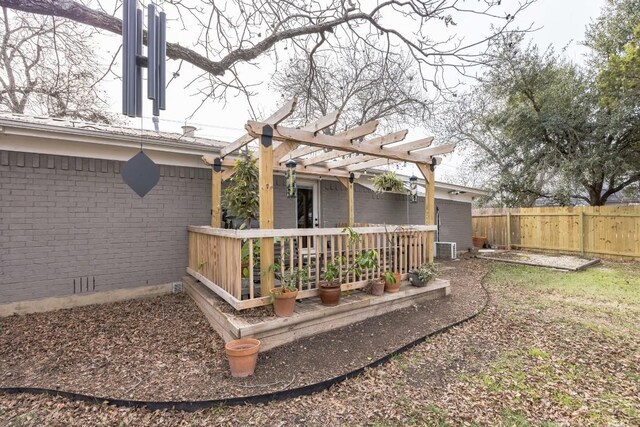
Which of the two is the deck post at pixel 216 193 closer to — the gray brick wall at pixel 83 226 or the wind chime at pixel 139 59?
the gray brick wall at pixel 83 226

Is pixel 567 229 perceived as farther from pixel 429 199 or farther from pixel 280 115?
pixel 280 115

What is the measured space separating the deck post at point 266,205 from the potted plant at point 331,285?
73 centimetres

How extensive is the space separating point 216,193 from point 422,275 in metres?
3.99

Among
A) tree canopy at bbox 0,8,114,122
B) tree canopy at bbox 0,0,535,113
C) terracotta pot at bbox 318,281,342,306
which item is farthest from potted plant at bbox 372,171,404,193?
tree canopy at bbox 0,8,114,122

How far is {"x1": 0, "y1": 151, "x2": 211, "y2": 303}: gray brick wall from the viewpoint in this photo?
Result: 4598 mm

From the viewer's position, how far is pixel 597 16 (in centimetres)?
Result: 1034

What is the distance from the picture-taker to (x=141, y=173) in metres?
3.38

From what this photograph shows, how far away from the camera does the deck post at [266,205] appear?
3.92 metres

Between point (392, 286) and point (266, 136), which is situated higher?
point (266, 136)

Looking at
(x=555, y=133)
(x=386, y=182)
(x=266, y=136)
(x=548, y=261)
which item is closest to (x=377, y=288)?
(x=266, y=136)

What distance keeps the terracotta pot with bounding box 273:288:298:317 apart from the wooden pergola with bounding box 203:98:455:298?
0.27m

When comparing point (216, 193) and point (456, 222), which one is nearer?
point (216, 193)

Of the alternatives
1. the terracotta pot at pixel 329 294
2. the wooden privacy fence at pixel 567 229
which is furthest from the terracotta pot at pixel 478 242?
the terracotta pot at pixel 329 294

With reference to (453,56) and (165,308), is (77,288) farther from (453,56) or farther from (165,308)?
(453,56)
